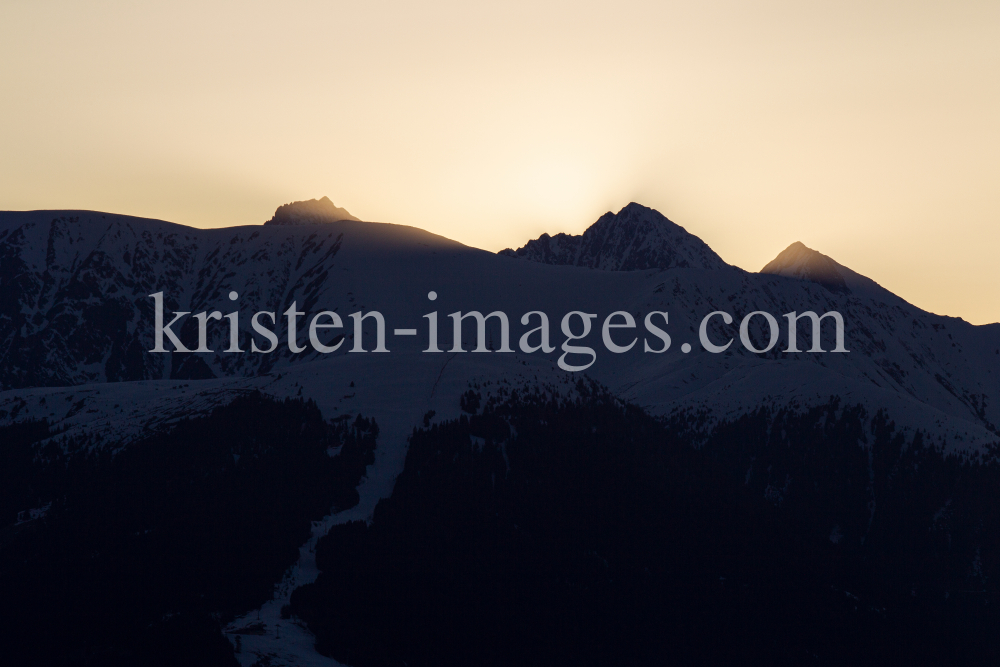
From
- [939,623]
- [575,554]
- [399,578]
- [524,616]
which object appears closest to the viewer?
[399,578]

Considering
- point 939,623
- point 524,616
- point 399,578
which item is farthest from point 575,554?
point 939,623

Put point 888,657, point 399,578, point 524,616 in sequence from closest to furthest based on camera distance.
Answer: point 399,578 < point 524,616 < point 888,657

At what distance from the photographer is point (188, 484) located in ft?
466

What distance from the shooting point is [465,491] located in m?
146

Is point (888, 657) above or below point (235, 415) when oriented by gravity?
below

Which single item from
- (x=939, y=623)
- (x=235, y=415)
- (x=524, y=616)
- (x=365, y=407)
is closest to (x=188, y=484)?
(x=235, y=415)

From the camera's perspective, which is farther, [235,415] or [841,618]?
[841,618]

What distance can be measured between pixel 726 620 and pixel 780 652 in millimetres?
7678

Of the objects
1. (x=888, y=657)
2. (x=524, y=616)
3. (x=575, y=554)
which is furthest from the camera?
(x=888, y=657)

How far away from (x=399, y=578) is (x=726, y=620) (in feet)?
164

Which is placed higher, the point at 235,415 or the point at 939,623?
the point at 235,415

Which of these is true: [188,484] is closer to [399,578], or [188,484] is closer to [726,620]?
[399,578]

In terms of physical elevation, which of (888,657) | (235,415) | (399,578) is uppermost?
(235,415)

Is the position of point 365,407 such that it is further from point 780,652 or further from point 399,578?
point 780,652
